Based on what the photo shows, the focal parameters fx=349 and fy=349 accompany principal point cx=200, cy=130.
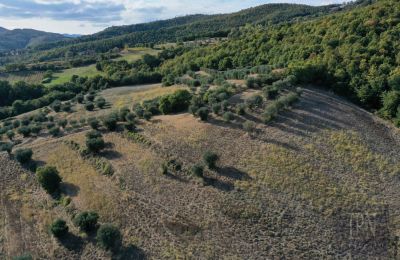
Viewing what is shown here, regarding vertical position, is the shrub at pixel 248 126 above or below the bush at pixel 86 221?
above

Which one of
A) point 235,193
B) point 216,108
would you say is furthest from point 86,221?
point 216,108

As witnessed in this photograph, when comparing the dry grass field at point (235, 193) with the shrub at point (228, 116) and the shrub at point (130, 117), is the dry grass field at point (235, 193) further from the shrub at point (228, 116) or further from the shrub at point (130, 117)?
the shrub at point (130, 117)

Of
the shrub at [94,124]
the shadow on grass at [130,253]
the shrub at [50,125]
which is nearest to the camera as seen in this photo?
the shadow on grass at [130,253]

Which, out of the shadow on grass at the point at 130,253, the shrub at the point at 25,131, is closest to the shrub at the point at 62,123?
the shrub at the point at 25,131

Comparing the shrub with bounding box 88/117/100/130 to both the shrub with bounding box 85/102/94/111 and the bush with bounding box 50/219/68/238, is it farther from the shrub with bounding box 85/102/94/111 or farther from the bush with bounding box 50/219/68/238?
the bush with bounding box 50/219/68/238

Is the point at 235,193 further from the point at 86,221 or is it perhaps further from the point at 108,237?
the point at 86,221

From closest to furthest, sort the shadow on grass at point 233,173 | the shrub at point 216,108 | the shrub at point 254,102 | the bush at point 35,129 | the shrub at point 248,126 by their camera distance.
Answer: the shadow on grass at point 233,173
the shrub at point 248,126
the shrub at point 216,108
the shrub at point 254,102
the bush at point 35,129

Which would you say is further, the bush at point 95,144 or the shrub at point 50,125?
the shrub at point 50,125
